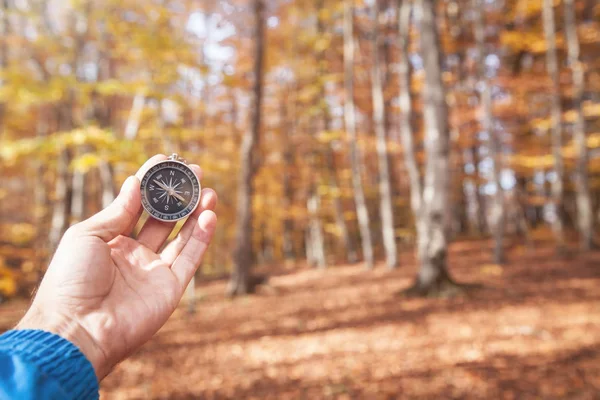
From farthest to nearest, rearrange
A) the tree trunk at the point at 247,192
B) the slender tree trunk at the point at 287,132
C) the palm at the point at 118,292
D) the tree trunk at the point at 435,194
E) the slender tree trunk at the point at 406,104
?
the slender tree trunk at the point at 287,132 < the slender tree trunk at the point at 406,104 < the tree trunk at the point at 247,192 < the tree trunk at the point at 435,194 < the palm at the point at 118,292

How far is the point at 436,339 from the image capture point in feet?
19.2

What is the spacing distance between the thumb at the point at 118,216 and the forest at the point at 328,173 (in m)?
3.18

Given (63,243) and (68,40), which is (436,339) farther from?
(68,40)

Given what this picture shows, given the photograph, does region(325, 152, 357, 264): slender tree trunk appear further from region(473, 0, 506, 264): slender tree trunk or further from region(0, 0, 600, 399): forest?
region(473, 0, 506, 264): slender tree trunk

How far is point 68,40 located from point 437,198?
10517 mm

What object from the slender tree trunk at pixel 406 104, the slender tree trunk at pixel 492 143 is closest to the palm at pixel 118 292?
the slender tree trunk at pixel 406 104

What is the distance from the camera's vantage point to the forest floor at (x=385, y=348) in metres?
4.42

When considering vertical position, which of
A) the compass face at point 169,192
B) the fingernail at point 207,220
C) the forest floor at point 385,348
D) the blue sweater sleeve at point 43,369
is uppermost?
the compass face at point 169,192

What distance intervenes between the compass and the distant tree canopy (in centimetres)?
509

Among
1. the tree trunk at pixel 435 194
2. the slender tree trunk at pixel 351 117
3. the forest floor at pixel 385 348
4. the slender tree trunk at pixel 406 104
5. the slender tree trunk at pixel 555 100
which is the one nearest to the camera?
the forest floor at pixel 385 348

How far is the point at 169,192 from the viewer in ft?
8.14

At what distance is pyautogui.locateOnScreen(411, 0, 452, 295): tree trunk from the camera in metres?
8.56

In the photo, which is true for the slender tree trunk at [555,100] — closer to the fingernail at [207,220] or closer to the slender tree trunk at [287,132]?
the slender tree trunk at [287,132]

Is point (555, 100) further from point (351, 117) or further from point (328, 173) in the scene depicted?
point (328, 173)
